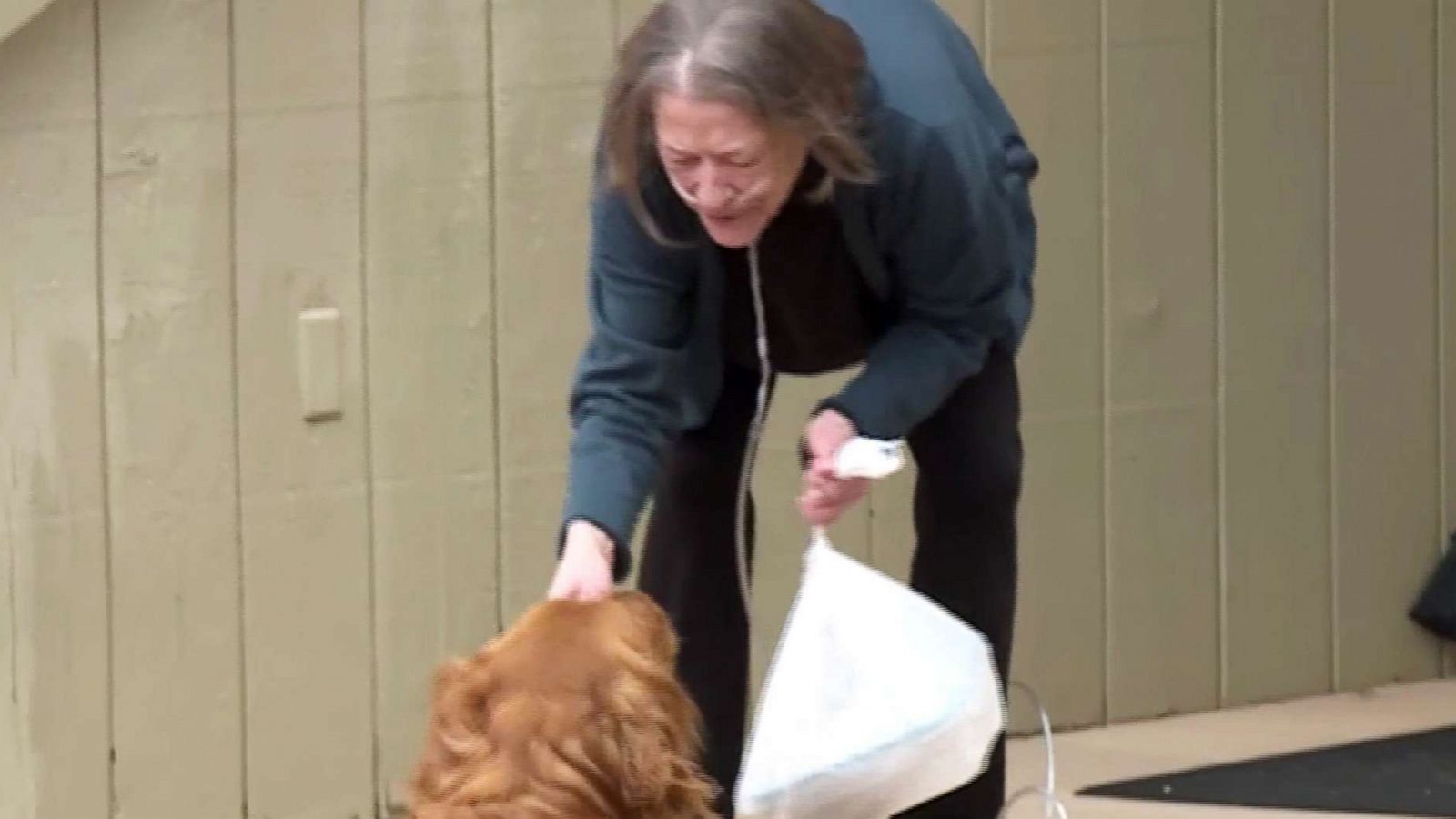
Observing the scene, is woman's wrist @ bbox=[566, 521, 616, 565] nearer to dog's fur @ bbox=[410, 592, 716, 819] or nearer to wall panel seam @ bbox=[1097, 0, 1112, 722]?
dog's fur @ bbox=[410, 592, 716, 819]

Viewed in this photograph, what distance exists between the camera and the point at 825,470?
2266mm

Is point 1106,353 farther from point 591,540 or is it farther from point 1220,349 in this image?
point 591,540

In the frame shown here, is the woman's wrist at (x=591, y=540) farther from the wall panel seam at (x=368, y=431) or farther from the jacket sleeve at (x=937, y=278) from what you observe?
the wall panel seam at (x=368, y=431)

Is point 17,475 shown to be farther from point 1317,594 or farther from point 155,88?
point 1317,594

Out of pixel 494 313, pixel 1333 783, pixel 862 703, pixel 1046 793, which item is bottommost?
pixel 1333 783

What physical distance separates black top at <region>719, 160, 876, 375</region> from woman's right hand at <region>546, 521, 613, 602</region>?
0.26 m

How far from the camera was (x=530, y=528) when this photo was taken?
310cm

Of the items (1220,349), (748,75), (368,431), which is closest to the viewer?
(748,75)

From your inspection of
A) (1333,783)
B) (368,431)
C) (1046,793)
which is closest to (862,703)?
(1046,793)

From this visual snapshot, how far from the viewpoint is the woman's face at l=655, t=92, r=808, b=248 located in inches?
80.7

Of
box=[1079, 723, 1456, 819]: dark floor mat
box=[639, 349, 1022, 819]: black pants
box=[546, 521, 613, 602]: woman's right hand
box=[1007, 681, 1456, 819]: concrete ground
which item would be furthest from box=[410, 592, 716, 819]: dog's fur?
box=[1079, 723, 1456, 819]: dark floor mat

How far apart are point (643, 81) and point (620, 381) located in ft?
1.00

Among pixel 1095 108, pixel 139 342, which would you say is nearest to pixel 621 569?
pixel 139 342

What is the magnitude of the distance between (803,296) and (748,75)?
341mm
